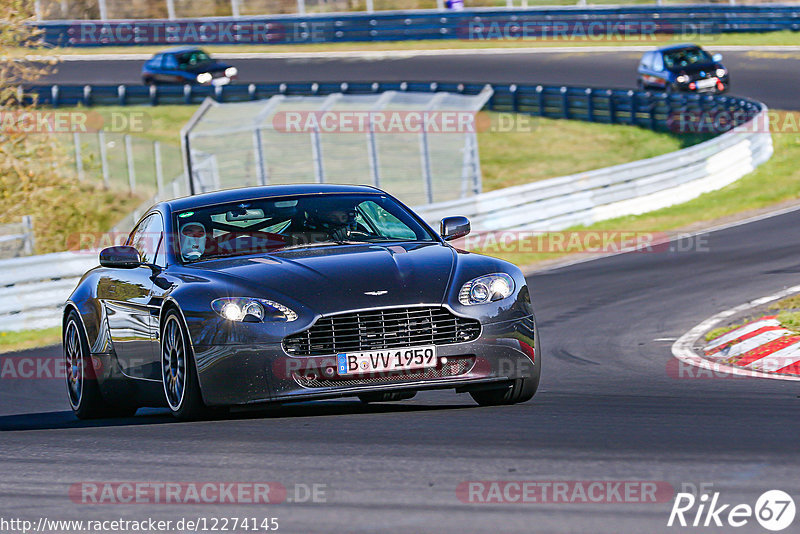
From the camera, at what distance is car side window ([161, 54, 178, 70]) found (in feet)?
147

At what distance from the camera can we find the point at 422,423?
6.96m

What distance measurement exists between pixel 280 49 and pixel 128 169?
86.5 feet

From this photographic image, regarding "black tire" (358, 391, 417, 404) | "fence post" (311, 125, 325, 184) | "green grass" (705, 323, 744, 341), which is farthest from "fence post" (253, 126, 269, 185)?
"black tire" (358, 391, 417, 404)

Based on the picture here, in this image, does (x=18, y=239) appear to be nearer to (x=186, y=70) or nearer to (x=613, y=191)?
(x=613, y=191)

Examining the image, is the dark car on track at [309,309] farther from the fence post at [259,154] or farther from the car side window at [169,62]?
the car side window at [169,62]

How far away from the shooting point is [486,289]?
7.55 metres

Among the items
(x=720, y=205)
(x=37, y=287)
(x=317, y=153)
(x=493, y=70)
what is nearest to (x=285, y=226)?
(x=37, y=287)

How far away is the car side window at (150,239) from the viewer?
865 cm

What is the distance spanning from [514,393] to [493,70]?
38111mm

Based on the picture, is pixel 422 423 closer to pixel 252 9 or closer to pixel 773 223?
pixel 773 223

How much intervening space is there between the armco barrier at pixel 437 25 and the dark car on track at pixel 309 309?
3927cm

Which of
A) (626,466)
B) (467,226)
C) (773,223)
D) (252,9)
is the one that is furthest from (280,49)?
(626,466)

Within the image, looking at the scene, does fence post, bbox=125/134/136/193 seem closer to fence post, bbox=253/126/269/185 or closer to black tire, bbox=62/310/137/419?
fence post, bbox=253/126/269/185

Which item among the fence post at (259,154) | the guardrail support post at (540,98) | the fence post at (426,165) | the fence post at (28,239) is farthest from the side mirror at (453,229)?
the guardrail support post at (540,98)
